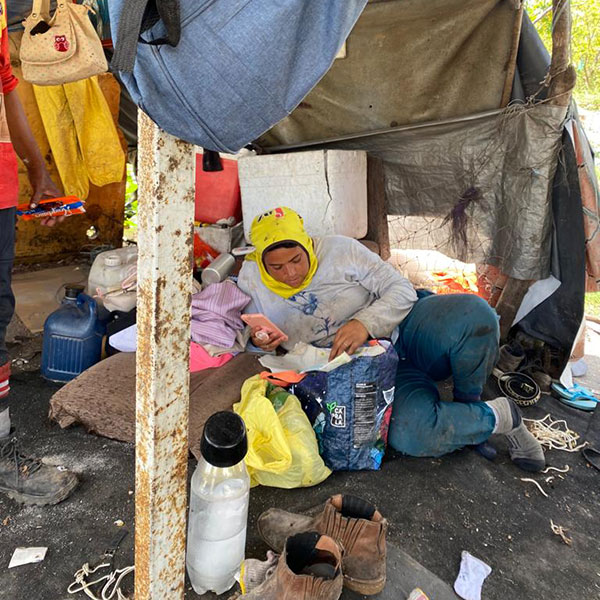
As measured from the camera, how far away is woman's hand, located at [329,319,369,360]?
2.35 metres

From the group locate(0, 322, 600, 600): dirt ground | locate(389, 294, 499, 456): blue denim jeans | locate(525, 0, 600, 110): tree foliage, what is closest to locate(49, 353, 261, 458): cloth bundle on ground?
locate(0, 322, 600, 600): dirt ground

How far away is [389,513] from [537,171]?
2503 mm

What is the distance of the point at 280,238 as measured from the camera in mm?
2631

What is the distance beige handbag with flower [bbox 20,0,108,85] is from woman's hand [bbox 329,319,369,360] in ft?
6.50

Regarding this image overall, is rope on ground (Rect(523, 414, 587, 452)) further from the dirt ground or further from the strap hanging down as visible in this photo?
the strap hanging down

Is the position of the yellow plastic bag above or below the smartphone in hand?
below

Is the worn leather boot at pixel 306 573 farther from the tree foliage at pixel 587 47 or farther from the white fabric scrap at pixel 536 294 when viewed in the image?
the tree foliage at pixel 587 47

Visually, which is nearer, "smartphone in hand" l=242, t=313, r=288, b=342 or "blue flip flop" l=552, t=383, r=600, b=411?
"smartphone in hand" l=242, t=313, r=288, b=342

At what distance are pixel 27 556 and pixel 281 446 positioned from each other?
3.37 ft

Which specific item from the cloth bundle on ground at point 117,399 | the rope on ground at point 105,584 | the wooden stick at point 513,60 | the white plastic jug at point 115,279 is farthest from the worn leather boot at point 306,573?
the wooden stick at point 513,60

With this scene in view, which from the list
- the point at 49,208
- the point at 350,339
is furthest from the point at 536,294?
the point at 49,208

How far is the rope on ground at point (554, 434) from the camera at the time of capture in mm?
2840

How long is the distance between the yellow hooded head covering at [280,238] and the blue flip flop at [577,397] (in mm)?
1957

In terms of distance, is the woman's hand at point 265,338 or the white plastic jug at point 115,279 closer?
the woman's hand at point 265,338
